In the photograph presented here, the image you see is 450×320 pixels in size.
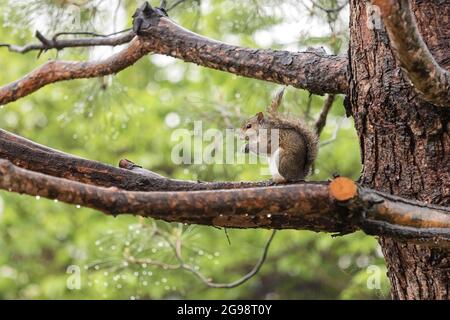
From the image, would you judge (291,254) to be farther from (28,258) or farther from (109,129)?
(109,129)

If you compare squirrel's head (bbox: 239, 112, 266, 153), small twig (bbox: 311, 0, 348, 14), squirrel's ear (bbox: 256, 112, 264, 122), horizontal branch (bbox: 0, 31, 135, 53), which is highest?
small twig (bbox: 311, 0, 348, 14)

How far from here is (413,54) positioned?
4.58ft

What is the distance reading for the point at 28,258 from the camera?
590cm

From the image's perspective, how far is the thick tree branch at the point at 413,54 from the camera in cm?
132

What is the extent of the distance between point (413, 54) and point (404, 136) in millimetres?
257

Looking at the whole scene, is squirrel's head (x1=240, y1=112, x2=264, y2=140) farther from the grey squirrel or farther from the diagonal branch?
the diagonal branch

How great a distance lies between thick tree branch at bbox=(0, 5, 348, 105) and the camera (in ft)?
5.77

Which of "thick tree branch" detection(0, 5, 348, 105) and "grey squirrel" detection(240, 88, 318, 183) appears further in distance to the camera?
"grey squirrel" detection(240, 88, 318, 183)

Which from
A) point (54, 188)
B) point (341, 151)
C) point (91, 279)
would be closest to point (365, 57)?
point (54, 188)

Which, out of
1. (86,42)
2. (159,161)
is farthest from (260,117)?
(159,161)

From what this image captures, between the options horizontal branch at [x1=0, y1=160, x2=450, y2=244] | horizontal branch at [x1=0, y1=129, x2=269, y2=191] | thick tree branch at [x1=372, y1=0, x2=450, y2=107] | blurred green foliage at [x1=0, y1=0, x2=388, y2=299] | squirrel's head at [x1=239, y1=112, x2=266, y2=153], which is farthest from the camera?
blurred green foliage at [x1=0, y1=0, x2=388, y2=299]

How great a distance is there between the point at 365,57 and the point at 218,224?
A: 1.59 feet

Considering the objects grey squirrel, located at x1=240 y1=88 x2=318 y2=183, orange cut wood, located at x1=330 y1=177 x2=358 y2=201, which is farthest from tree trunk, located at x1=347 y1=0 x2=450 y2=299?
orange cut wood, located at x1=330 y1=177 x2=358 y2=201

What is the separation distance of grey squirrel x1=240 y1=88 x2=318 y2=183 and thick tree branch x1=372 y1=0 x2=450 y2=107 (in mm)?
446
